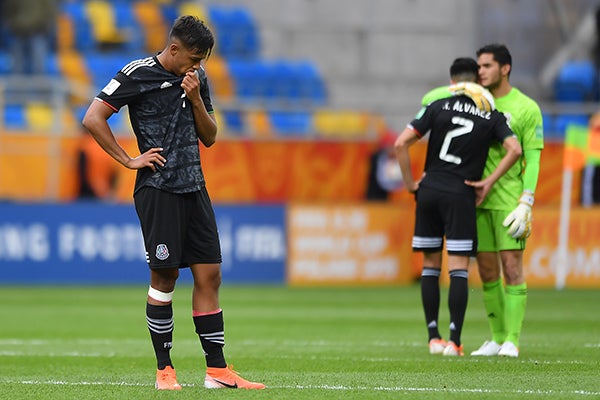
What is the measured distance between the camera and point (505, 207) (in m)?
9.88

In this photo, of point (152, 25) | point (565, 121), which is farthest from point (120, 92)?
point (152, 25)

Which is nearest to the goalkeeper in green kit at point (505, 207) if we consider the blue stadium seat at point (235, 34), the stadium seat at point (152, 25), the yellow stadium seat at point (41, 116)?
the yellow stadium seat at point (41, 116)

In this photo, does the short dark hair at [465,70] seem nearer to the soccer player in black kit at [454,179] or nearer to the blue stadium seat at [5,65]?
the soccer player in black kit at [454,179]

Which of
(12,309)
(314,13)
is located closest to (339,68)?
(314,13)

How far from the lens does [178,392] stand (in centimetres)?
718

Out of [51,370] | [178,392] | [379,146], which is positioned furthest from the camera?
[379,146]

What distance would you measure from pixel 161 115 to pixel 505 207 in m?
3.52

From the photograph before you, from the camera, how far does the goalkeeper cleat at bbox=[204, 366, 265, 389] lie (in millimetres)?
7391

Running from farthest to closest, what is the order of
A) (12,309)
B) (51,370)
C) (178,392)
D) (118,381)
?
(12,309), (51,370), (118,381), (178,392)

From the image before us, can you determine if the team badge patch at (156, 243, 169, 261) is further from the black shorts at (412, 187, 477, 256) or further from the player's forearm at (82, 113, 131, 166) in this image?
the black shorts at (412, 187, 477, 256)

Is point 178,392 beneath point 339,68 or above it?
beneath

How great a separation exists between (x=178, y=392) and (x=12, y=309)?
8.50 meters

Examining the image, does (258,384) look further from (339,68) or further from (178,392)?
(339,68)

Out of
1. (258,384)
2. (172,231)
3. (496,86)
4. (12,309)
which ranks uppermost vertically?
(496,86)
